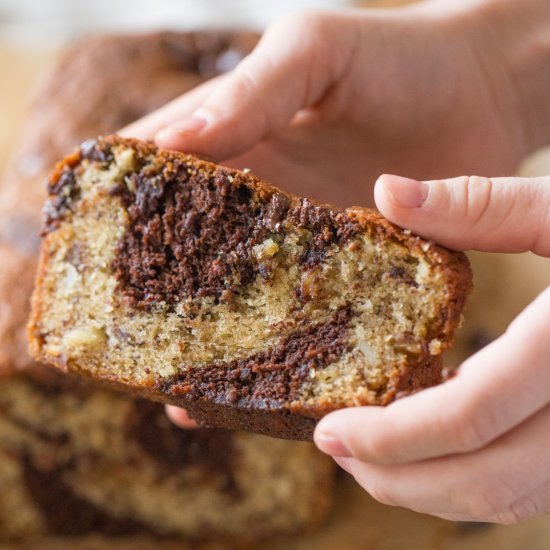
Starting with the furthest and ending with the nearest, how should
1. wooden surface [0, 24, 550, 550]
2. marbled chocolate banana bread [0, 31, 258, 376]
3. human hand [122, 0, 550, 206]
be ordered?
wooden surface [0, 24, 550, 550] < marbled chocolate banana bread [0, 31, 258, 376] < human hand [122, 0, 550, 206]

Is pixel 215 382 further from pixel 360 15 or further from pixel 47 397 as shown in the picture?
pixel 360 15

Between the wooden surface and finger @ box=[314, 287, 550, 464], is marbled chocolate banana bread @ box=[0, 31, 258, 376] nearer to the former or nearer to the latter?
the wooden surface

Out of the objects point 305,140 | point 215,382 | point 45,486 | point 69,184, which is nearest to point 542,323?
point 215,382

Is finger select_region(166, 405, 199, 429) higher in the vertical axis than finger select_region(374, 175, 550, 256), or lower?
lower

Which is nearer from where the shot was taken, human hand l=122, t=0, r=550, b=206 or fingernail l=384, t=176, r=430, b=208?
fingernail l=384, t=176, r=430, b=208

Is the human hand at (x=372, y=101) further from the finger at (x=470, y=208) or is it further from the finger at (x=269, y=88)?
the finger at (x=470, y=208)

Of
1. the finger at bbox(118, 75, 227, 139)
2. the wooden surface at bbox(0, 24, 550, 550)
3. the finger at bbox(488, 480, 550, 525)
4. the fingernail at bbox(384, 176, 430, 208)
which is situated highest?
the fingernail at bbox(384, 176, 430, 208)

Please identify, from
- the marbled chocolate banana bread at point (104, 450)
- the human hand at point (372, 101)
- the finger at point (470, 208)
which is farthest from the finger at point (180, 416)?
the finger at point (470, 208)

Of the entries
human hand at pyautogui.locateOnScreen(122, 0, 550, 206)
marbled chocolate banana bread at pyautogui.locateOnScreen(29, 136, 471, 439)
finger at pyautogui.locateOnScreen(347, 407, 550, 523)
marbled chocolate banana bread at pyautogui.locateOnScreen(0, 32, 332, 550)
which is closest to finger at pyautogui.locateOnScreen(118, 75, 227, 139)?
human hand at pyautogui.locateOnScreen(122, 0, 550, 206)

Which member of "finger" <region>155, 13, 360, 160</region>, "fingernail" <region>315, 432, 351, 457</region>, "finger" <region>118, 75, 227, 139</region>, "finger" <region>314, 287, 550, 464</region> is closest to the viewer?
"finger" <region>314, 287, 550, 464</region>
